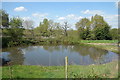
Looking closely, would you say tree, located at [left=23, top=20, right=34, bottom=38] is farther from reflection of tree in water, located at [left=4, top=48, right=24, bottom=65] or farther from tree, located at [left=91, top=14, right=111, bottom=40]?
reflection of tree in water, located at [left=4, top=48, right=24, bottom=65]

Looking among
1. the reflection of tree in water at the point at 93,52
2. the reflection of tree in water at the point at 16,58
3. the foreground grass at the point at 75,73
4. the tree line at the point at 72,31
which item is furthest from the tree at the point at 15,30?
the foreground grass at the point at 75,73

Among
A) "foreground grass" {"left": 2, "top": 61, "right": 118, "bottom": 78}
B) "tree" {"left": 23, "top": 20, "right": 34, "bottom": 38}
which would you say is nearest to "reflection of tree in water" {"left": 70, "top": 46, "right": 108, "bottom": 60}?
"foreground grass" {"left": 2, "top": 61, "right": 118, "bottom": 78}

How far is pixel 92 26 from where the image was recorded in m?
29.3

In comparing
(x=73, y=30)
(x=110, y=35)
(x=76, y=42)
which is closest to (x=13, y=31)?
(x=76, y=42)

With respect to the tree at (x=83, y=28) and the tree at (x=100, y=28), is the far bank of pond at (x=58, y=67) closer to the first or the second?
the tree at (x=100, y=28)

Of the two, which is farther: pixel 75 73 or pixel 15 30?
pixel 15 30

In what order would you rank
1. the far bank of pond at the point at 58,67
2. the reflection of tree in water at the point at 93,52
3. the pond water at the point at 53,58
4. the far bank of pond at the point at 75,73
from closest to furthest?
the far bank of pond at the point at 75,73, the far bank of pond at the point at 58,67, the pond water at the point at 53,58, the reflection of tree in water at the point at 93,52

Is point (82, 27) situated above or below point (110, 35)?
above

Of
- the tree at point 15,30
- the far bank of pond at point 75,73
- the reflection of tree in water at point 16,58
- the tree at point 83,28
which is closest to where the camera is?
the far bank of pond at point 75,73

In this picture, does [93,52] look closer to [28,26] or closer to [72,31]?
[72,31]

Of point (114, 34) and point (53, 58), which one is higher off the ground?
point (114, 34)

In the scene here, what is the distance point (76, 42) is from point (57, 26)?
314 inches

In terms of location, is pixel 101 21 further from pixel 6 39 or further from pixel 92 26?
pixel 6 39

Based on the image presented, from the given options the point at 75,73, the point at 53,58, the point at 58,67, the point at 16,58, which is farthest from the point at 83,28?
the point at 75,73
